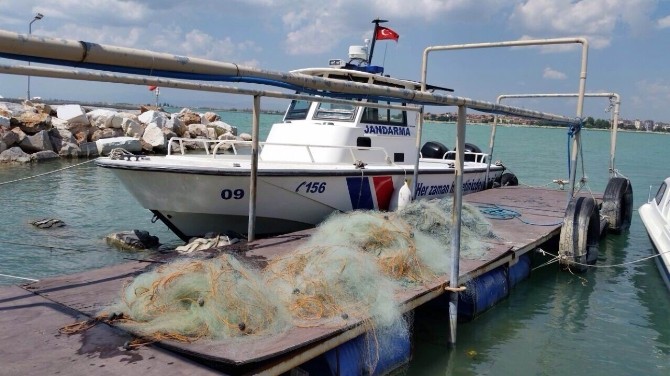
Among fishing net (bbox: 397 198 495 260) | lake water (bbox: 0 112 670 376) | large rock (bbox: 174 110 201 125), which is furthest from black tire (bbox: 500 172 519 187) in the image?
large rock (bbox: 174 110 201 125)

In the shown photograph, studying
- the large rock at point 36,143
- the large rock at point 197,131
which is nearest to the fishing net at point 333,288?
the large rock at point 36,143

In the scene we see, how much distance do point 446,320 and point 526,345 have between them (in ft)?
3.01

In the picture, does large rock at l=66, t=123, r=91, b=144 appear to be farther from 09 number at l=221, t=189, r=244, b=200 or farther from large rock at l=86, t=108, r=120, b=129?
09 number at l=221, t=189, r=244, b=200

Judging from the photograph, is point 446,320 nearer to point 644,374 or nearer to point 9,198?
point 644,374

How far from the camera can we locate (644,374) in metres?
5.80

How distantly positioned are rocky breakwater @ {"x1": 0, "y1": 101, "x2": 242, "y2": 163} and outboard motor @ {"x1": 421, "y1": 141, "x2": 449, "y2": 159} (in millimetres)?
11677

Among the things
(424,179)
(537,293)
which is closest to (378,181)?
(424,179)

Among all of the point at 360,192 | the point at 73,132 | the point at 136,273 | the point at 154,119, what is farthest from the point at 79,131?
the point at 136,273

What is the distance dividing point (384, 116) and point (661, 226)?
18.2 ft

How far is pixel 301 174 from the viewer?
846cm

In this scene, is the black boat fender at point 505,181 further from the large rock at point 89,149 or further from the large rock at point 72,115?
the large rock at point 72,115

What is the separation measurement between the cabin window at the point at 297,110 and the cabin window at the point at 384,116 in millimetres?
1140

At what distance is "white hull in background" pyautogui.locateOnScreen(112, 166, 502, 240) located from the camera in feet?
26.1

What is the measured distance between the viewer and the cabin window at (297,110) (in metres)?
10.9
